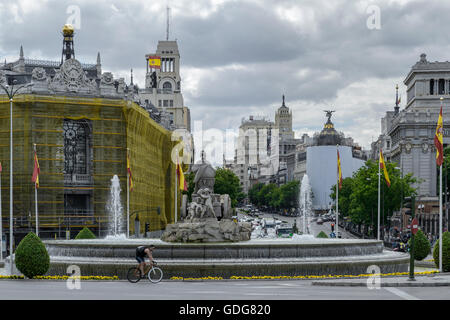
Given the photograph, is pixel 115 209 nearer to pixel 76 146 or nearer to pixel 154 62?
pixel 76 146

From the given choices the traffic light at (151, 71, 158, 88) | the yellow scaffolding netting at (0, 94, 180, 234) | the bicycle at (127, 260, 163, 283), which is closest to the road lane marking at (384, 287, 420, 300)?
the bicycle at (127, 260, 163, 283)

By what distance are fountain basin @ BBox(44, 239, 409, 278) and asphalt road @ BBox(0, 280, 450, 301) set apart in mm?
1999

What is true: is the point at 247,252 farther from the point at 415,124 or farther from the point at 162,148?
the point at 415,124

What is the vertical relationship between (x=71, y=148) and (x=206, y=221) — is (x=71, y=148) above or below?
above

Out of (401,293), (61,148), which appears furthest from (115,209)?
(401,293)

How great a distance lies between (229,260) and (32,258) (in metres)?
8.35

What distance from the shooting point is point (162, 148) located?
343 ft

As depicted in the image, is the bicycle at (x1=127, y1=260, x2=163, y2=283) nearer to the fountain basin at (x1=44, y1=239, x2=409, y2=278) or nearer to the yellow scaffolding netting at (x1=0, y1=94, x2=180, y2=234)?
the fountain basin at (x1=44, y1=239, x2=409, y2=278)

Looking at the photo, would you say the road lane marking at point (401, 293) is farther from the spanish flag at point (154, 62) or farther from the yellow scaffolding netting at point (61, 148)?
the spanish flag at point (154, 62)

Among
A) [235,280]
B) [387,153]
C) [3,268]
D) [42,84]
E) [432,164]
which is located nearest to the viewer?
[235,280]

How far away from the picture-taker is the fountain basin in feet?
116

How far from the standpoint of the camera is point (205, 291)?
2842cm
